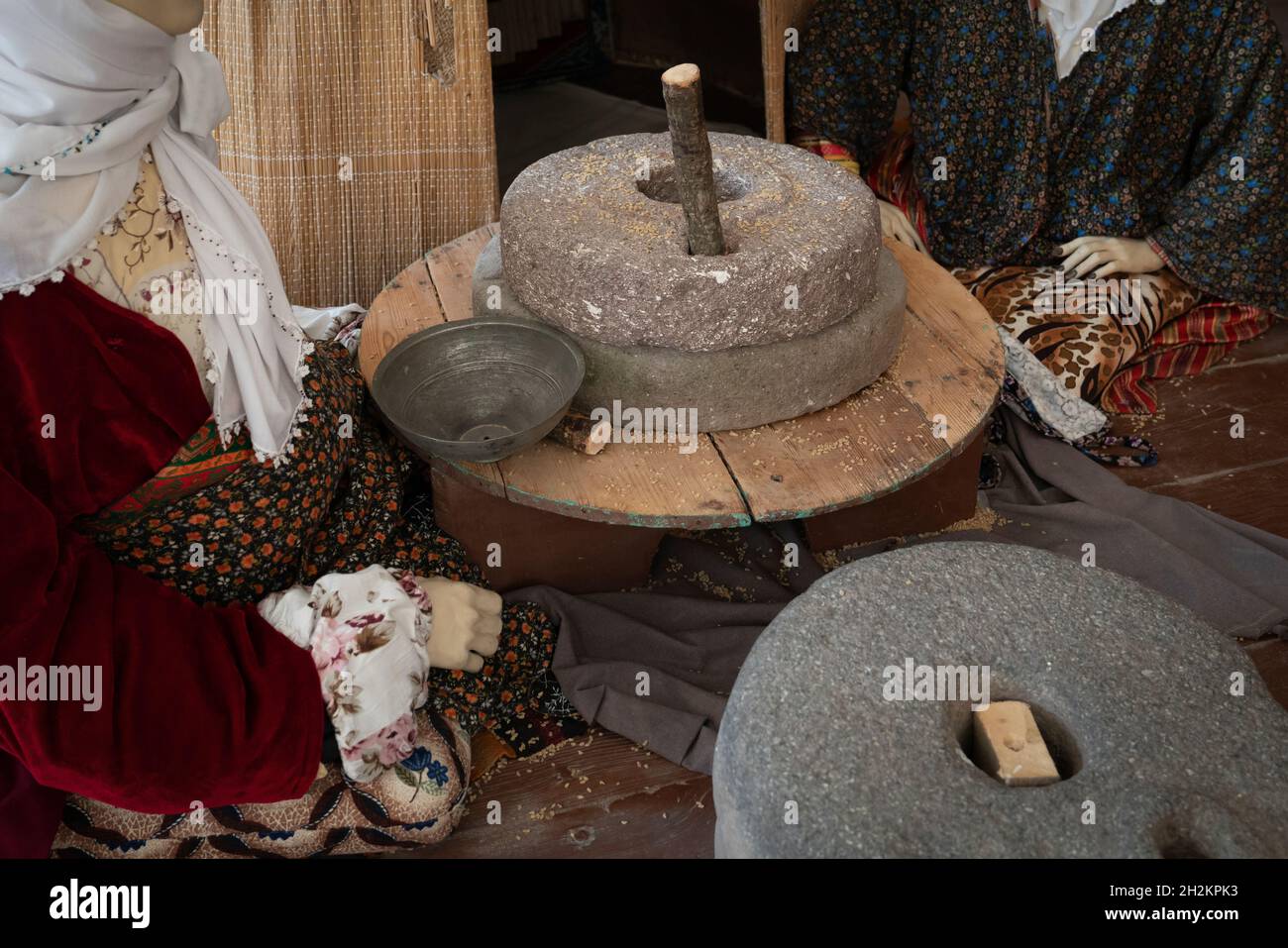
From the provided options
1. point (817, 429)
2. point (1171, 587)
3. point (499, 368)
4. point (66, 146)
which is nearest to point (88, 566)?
point (66, 146)

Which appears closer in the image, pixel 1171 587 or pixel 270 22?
pixel 1171 587

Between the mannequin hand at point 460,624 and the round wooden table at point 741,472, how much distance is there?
0.19m

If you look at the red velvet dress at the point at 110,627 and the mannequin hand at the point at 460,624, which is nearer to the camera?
the red velvet dress at the point at 110,627

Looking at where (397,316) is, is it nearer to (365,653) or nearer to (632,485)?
(632,485)

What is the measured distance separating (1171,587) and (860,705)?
129 centimetres

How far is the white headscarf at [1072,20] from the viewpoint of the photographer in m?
2.84

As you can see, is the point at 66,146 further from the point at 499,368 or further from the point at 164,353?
the point at 499,368

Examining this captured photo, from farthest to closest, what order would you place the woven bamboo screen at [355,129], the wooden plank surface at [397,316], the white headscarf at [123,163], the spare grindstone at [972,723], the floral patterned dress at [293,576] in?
the woven bamboo screen at [355,129]
the wooden plank surface at [397,316]
the floral patterned dress at [293,576]
the white headscarf at [123,163]
the spare grindstone at [972,723]

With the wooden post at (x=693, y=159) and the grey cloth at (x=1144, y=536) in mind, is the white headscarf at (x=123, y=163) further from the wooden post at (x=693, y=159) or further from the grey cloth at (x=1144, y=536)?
the grey cloth at (x=1144, y=536)

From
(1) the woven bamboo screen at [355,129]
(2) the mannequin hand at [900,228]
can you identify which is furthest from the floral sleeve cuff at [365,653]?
(2) the mannequin hand at [900,228]

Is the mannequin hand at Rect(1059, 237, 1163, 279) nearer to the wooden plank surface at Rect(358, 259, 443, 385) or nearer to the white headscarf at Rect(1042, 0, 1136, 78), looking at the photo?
the white headscarf at Rect(1042, 0, 1136, 78)

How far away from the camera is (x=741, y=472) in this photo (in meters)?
2.10

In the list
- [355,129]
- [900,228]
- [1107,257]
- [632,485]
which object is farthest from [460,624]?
[1107,257]

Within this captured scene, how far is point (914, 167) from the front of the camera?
310cm
